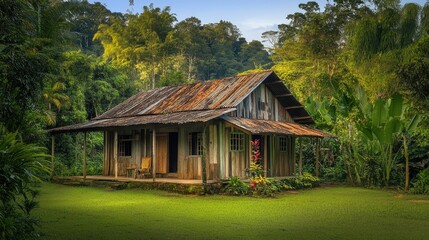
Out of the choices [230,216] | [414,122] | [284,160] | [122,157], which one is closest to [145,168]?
[122,157]

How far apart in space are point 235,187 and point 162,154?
4486 mm

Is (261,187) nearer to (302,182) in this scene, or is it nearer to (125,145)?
(302,182)

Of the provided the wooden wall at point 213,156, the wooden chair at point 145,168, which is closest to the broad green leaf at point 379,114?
the wooden wall at point 213,156

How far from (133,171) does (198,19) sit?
39.4 m

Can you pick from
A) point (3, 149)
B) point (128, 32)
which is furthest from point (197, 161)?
point (128, 32)

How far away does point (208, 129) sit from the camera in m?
16.5

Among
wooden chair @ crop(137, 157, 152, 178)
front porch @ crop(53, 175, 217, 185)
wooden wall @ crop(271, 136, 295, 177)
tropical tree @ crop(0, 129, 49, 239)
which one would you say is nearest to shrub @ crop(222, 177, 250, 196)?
front porch @ crop(53, 175, 217, 185)

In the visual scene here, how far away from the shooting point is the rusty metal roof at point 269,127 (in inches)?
585

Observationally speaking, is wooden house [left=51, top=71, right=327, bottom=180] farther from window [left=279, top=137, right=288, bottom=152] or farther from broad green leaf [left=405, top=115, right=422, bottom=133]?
broad green leaf [left=405, top=115, right=422, bottom=133]

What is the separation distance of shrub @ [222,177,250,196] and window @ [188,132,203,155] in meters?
2.27

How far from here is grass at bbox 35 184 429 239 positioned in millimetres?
8164

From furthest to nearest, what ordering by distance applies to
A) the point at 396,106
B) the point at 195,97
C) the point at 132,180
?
the point at 195,97
the point at 132,180
the point at 396,106

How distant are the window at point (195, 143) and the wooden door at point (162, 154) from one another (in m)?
1.34

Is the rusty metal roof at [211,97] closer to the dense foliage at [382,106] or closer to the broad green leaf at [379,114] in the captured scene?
the dense foliage at [382,106]
